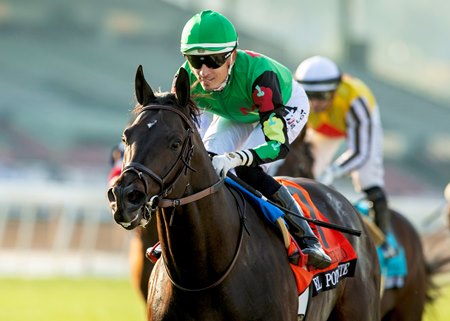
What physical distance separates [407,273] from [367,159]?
0.88 m

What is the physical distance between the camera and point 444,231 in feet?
31.4

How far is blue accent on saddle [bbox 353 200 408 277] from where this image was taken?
7.36 meters

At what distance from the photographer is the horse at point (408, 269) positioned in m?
7.10

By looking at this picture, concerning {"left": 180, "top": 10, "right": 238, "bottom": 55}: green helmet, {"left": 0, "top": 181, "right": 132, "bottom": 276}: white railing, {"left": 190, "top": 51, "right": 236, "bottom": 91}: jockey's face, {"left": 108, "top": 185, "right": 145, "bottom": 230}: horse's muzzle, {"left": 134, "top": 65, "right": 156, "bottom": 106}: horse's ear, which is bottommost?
{"left": 0, "top": 181, "right": 132, "bottom": 276}: white railing

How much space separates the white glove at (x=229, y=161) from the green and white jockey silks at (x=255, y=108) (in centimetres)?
5

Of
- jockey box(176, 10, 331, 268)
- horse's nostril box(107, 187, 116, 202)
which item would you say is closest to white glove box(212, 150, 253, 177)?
jockey box(176, 10, 331, 268)

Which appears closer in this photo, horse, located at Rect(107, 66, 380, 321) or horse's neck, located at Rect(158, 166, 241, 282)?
horse, located at Rect(107, 66, 380, 321)

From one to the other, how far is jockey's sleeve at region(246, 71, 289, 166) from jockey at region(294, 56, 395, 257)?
2.92 metres

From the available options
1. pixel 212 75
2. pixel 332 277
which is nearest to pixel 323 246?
pixel 332 277

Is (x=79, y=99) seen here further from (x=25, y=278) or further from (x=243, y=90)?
(x=243, y=90)

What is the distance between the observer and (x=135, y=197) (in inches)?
143

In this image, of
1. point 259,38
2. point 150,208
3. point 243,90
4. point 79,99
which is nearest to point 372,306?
point 243,90

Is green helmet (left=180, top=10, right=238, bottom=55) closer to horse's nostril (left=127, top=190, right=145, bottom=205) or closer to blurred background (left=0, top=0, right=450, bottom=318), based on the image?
horse's nostril (left=127, top=190, right=145, bottom=205)

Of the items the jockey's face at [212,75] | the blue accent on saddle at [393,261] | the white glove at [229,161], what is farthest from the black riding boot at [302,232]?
the blue accent on saddle at [393,261]
